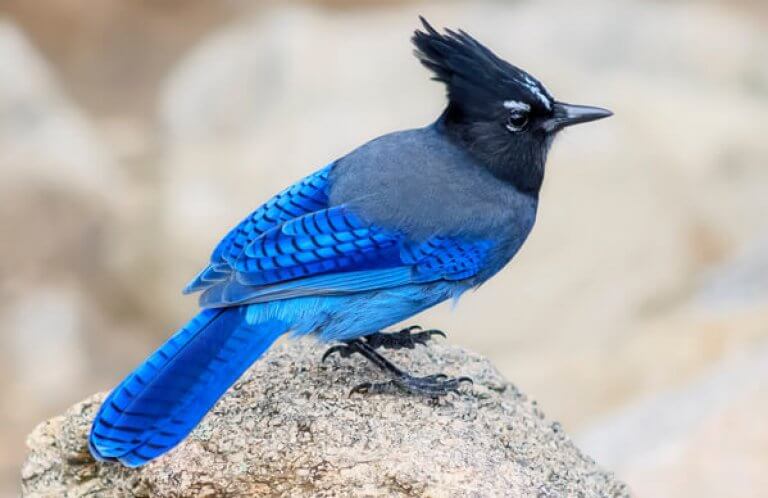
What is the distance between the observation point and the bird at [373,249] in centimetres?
378

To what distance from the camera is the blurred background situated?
324 inches

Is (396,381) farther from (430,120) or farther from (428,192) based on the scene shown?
(430,120)

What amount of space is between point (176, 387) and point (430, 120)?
18.3 feet

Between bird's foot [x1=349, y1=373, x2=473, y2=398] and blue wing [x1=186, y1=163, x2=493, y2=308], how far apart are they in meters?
0.31

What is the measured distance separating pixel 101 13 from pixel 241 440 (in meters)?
8.60

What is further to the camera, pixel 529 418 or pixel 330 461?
pixel 529 418

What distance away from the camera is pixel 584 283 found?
344 inches

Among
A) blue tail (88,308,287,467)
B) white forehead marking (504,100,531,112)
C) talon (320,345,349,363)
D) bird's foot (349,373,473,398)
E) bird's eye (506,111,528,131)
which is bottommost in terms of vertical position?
blue tail (88,308,287,467)

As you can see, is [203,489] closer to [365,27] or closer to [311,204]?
[311,204]

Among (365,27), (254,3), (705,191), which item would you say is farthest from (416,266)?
(254,3)

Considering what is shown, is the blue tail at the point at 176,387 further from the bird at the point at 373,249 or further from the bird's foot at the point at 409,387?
the bird's foot at the point at 409,387

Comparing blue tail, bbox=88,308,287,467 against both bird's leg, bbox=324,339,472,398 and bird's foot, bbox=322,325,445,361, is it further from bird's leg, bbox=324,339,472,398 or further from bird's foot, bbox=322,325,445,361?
bird's foot, bbox=322,325,445,361

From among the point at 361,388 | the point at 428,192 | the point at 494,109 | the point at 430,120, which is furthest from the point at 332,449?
the point at 430,120

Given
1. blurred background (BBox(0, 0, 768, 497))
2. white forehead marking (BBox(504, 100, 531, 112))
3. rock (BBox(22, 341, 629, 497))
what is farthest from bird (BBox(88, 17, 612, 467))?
blurred background (BBox(0, 0, 768, 497))
